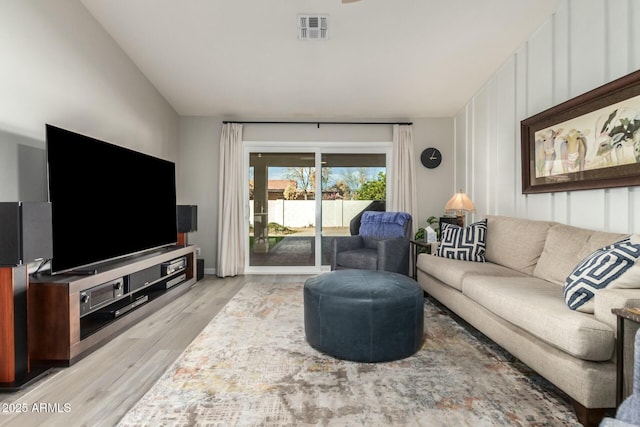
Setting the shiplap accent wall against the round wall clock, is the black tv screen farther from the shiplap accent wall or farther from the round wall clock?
the shiplap accent wall

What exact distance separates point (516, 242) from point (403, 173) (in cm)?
223

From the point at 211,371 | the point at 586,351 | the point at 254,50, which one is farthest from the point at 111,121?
the point at 586,351

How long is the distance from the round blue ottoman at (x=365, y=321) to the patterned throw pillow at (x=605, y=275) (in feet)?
2.92

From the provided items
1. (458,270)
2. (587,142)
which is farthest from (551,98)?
(458,270)

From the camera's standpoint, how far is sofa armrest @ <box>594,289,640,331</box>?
153cm

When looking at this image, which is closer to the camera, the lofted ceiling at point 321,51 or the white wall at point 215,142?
the lofted ceiling at point 321,51

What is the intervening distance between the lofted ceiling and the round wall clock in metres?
0.56

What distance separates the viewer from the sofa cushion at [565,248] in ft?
7.73

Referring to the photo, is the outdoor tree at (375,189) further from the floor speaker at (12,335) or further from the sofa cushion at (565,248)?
the floor speaker at (12,335)

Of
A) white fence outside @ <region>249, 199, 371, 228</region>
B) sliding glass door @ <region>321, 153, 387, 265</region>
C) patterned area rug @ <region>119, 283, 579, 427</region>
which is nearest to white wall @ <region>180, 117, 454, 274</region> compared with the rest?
sliding glass door @ <region>321, 153, 387, 265</region>

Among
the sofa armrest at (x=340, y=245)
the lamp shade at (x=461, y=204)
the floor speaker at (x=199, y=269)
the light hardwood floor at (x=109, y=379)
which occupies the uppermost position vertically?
the lamp shade at (x=461, y=204)

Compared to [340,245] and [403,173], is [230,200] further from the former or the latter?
[403,173]

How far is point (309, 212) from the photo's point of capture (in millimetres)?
5320

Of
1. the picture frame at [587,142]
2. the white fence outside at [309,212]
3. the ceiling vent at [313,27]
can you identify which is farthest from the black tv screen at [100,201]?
the picture frame at [587,142]
